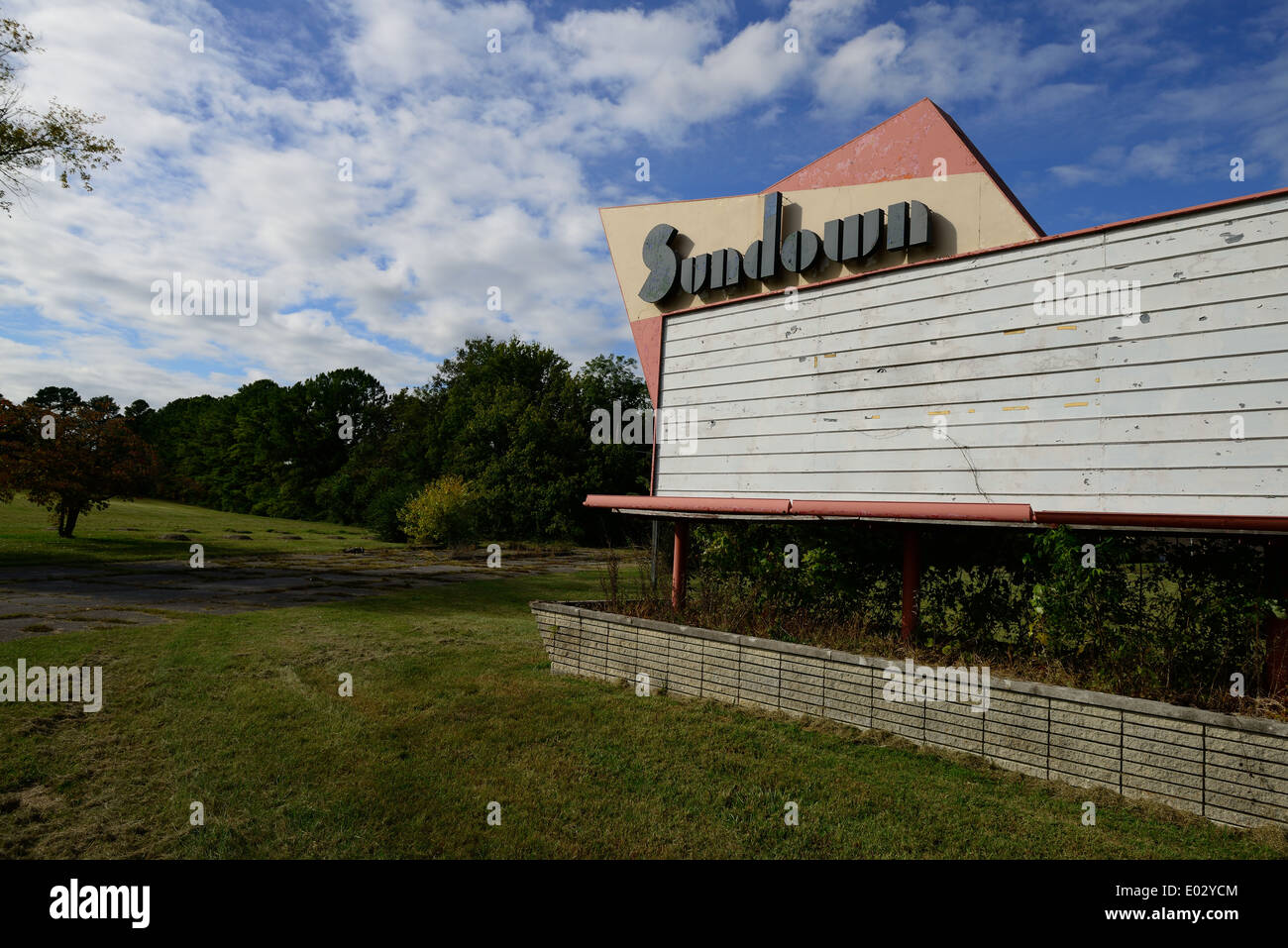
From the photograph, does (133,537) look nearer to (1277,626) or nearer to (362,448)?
(362,448)

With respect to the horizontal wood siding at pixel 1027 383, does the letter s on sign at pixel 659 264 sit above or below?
above

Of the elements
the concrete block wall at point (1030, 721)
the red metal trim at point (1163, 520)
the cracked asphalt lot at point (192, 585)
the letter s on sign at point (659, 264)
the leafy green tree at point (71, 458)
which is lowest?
the cracked asphalt lot at point (192, 585)

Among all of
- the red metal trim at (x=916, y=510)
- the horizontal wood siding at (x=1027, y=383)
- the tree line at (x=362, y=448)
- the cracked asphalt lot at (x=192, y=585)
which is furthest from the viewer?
the tree line at (x=362, y=448)

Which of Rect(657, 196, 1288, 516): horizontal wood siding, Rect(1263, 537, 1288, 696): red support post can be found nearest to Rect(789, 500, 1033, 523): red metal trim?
Rect(657, 196, 1288, 516): horizontal wood siding

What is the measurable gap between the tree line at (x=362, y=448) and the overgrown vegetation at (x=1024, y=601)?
16953 mm

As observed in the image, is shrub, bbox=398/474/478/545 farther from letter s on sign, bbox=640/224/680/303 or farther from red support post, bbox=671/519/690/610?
red support post, bbox=671/519/690/610

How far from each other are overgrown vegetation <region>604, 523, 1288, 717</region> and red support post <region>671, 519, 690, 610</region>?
17 cm

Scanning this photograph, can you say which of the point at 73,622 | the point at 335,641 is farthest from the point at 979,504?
the point at 73,622

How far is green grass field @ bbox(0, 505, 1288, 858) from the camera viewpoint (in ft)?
14.6

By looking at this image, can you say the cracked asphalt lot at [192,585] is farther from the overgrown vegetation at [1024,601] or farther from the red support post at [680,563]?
the overgrown vegetation at [1024,601]

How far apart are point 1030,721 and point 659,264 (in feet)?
25.1

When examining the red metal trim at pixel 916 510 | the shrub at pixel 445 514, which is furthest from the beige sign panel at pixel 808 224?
the shrub at pixel 445 514

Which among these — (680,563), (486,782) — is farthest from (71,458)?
(486,782)

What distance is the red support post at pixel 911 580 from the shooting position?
23.9 ft
